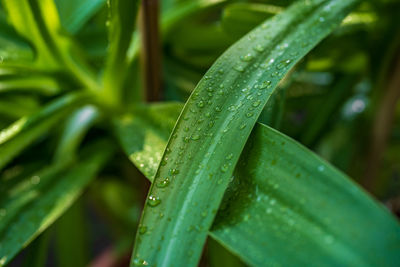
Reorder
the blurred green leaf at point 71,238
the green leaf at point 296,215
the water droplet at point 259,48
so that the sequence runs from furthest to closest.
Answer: the blurred green leaf at point 71,238 → the water droplet at point 259,48 → the green leaf at point 296,215

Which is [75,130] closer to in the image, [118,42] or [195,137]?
[118,42]

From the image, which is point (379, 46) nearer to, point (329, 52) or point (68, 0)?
point (329, 52)

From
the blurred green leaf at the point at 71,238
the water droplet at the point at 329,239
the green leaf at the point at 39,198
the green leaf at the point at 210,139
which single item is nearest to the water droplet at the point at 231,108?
the green leaf at the point at 210,139

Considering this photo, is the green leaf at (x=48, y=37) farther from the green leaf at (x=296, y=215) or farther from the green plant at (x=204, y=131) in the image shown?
the green leaf at (x=296, y=215)

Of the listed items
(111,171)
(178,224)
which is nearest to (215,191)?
(178,224)

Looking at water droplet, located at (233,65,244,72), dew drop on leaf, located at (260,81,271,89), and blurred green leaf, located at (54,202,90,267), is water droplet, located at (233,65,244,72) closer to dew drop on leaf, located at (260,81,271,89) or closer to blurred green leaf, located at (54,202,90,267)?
dew drop on leaf, located at (260,81,271,89)

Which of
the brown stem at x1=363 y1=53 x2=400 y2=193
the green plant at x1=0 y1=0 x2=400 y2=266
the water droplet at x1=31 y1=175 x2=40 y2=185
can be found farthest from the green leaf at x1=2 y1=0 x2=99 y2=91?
the brown stem at x1=363 y1=53 x2=400 y2=193
